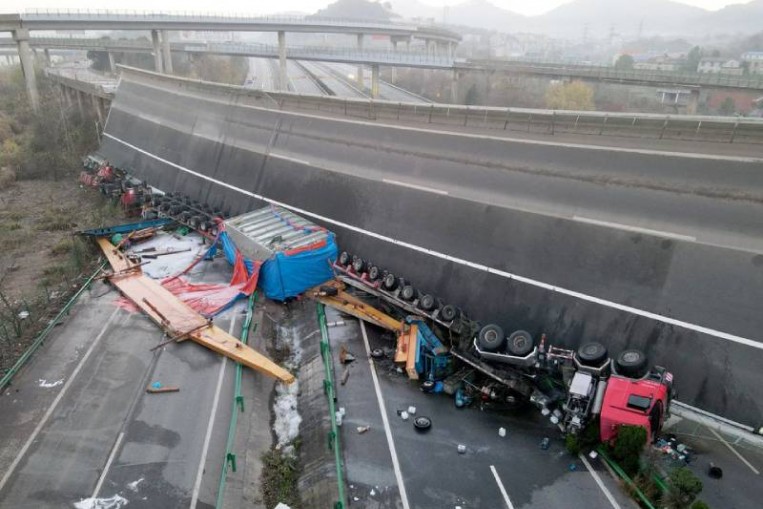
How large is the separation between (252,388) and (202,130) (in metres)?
24.2

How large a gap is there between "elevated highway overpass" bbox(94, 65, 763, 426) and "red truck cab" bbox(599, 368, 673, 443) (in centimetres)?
202

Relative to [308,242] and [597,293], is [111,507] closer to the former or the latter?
[308,242]

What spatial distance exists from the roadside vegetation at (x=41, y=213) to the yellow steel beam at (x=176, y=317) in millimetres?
2209

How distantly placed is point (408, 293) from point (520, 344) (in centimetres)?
462

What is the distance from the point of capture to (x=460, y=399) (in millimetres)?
14469

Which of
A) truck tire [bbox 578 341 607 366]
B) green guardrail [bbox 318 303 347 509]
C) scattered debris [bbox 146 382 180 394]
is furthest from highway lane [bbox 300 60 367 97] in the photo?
truck tire [bbox 578 341 607 366]

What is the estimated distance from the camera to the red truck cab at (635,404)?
11.6 m

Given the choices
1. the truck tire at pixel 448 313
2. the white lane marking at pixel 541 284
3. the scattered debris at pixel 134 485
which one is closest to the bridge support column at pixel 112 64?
the white lane marking at pixel 541 284

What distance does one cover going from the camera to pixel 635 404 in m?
11.6

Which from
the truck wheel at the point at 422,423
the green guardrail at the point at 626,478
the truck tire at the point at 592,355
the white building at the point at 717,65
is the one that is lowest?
the truck wheel at the point at 422,423

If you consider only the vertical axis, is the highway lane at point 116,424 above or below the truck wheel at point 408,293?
below

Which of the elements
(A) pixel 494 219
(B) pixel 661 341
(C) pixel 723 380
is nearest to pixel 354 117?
(A) pixel 494 219

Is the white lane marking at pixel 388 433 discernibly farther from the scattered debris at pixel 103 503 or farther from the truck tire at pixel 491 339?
the scattered debris at pixel 103 503

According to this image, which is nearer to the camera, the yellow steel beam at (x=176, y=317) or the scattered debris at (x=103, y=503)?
the scattered debris at (x=103, y=503)
